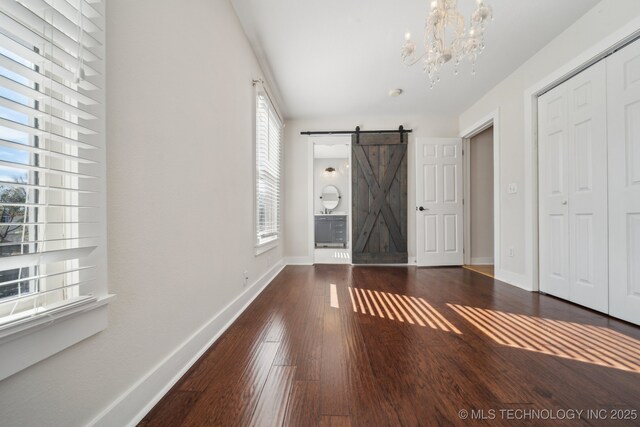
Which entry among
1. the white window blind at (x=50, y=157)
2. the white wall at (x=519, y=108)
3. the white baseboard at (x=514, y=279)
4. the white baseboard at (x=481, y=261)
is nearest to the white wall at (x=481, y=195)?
the white baseboard at (x=481, y=261)

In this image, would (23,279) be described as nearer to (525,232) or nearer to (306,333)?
(306,333)

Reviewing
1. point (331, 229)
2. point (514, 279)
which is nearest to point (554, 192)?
point (514, 279)

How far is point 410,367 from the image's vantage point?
1.37 meters

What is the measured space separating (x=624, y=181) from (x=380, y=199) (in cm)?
284

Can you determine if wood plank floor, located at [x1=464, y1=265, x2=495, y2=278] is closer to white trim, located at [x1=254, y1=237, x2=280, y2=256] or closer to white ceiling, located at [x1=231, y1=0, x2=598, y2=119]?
white ceiling, located at [x1=231, y1=0, x2=598, y2=119]

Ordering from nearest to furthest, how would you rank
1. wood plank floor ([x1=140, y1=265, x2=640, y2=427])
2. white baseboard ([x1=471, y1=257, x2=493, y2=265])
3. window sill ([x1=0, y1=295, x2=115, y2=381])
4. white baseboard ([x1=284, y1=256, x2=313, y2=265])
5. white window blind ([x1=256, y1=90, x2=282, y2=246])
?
window sill ([x1=0, y1=295, x2=115, y2=381]) → wood plank floor ([x1=140, y1=265, x2=640, y2=427]) → white window blind ([x1=256, y1=90, x2=282, y2=246]) → white baseboard ([x1=471, y1=257, x2=493, y2=265]) → white baseboard ([x1=284, y1=256, x2=313, y2=265])

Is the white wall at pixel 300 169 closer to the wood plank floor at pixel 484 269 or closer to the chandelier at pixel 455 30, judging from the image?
the chandelier at pixel 455 30

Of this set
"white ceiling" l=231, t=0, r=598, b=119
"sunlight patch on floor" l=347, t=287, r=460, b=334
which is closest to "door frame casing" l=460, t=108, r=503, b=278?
"white ceiling" l=231, t=0, r=598, b=119

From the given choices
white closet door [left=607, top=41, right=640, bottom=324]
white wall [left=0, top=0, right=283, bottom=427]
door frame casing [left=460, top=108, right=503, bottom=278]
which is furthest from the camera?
door frame casing [left=460, top=108, right=503, bottom=278]

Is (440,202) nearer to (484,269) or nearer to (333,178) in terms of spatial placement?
(484,269)

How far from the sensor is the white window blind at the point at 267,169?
113 inches

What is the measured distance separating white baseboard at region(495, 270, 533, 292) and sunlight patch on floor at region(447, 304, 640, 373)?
103cm

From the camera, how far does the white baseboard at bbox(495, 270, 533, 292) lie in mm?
2906

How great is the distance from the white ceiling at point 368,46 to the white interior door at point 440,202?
0.80 metres
